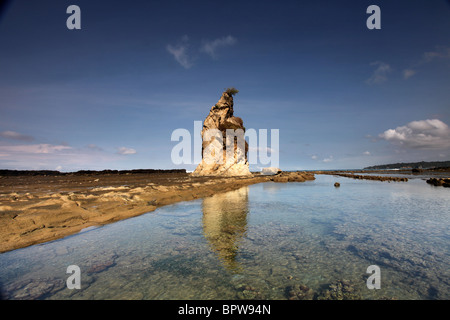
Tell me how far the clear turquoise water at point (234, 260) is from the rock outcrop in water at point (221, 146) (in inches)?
1621

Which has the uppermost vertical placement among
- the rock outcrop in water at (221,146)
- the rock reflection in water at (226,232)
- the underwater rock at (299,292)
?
the rock outcrop in water at (221,146)

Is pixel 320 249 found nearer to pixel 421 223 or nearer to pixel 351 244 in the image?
pixel 351 244

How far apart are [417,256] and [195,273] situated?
610 cm

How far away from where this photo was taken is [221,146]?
50406 mm

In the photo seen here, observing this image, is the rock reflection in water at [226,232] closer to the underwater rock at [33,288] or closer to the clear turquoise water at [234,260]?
the clear turquoise water at [234,260]

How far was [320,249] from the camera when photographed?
18.8 ft

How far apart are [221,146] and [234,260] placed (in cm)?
4588

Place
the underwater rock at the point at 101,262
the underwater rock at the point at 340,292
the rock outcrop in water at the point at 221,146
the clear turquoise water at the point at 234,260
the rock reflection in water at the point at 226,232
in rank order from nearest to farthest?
the underwater rock at the point at 340,292 → the clear turquoise water at the point at 234,260 → the underwater rock at the point at 101,262 → the rock reflection in water at the point at 226,232 → the rock outcrop in water at the point at 221,146

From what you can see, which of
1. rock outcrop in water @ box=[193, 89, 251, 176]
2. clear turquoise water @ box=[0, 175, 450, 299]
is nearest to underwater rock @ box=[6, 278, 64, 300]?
clear turquoise water @ box=[0, 175, 450, 299]

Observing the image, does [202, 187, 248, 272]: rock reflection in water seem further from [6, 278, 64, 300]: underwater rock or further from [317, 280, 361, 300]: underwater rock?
[6, 278, 64, 300]: underwater rock

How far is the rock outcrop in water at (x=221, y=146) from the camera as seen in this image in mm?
49844

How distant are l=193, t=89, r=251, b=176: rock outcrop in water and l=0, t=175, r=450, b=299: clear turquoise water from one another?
1621 inches

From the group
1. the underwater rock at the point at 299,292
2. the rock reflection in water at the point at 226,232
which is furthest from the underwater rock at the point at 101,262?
the underwater rock at the point at 299,292

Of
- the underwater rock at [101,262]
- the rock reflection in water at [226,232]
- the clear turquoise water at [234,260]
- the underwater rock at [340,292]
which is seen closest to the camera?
the underwater rock at [340,292]
